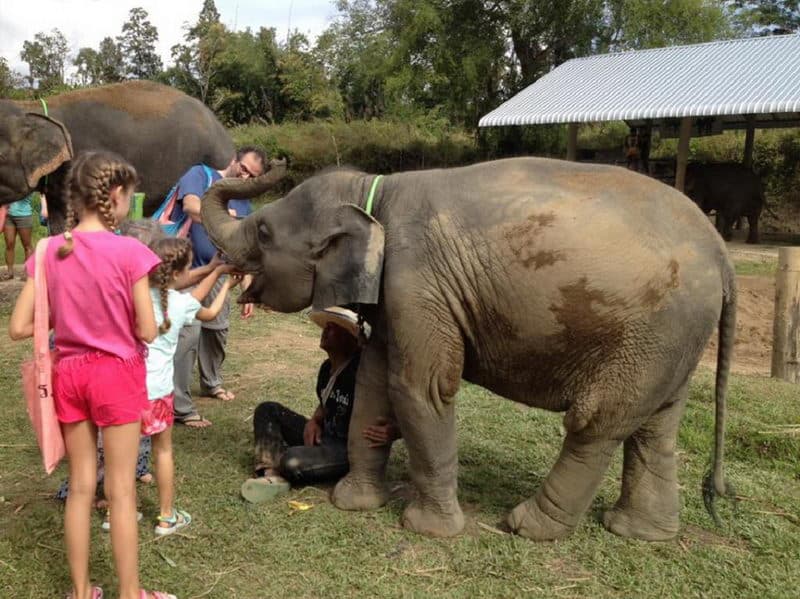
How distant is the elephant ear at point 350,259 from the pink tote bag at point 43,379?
1.31 meters

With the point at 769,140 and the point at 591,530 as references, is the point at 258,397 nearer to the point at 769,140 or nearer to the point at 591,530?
the point at 591,530

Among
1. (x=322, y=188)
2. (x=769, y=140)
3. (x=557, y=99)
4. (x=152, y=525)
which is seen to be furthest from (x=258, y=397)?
(x=769, y=140)

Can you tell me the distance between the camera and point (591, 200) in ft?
10.9

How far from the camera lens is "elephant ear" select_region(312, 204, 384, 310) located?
11.5ft

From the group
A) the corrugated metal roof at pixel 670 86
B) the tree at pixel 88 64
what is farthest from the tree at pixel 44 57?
the corrugated metal roof at pixel 670 86

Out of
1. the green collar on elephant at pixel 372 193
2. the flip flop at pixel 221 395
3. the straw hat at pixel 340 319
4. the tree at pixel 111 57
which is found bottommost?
the flip flop at pixel 221 395

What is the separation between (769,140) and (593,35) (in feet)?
22.9

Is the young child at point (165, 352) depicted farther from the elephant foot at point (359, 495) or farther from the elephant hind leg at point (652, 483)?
the elephant hind leg at point (652, 483)

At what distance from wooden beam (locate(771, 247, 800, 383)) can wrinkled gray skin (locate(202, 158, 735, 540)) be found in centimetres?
370

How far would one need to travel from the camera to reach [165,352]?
3572mm

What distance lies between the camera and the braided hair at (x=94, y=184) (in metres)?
2.73

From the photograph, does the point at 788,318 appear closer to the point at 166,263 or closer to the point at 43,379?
the point at 166,263

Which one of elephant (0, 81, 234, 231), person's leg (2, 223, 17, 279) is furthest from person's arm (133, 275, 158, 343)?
person's leg (2, 223, 17, 279)

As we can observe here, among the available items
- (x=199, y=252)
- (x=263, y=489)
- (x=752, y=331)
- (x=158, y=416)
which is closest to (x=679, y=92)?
(x=752, y=331)
